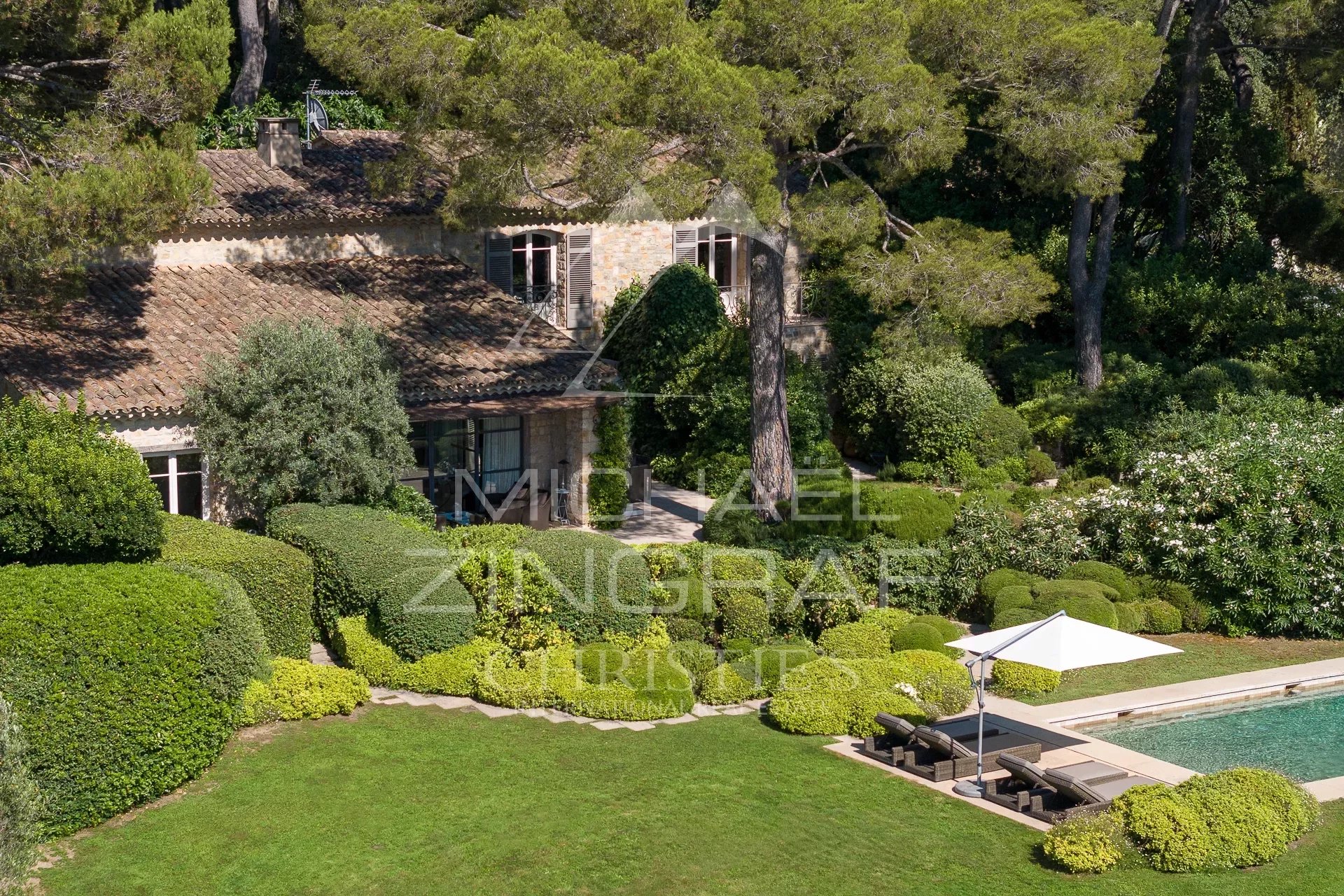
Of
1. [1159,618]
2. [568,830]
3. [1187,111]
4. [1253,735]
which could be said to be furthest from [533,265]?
[568,830]

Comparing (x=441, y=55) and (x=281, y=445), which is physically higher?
(x=441, y=55)

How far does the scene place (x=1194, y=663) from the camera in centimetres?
2131

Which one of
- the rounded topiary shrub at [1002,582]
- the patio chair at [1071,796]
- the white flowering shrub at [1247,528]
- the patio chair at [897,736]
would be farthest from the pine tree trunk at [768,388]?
the patio chair at [1071,796]

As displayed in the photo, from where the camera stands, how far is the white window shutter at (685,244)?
32.2 meters

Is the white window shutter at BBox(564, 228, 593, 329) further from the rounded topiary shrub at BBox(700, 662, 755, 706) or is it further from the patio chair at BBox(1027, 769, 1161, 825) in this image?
the patio chair at BBox(1027, 769, 1161, 825)

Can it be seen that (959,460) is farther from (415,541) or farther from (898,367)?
(415,541)

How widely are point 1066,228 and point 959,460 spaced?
9315mm

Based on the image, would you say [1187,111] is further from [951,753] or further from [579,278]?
[951,753]

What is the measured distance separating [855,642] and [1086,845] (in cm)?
617

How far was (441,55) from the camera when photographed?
23.1 meters

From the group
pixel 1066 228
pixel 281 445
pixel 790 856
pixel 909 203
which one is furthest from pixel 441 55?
pixel 1066 228

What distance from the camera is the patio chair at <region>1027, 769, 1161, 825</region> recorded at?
15344 millimetres

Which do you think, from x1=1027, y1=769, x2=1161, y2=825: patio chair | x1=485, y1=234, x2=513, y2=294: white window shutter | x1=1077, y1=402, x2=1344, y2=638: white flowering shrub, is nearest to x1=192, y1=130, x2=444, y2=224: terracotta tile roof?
x1=485, y1=234, x2=513, y2=294: white window shutter

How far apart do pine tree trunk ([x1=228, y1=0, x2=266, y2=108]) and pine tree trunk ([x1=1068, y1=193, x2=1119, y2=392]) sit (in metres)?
22.6
